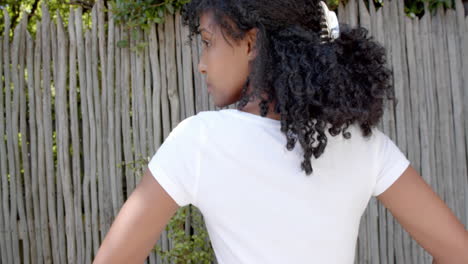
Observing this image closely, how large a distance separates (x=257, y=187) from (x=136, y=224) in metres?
0.28

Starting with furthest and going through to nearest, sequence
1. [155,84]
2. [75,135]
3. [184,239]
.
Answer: [75,135], [155,84], [184,239]

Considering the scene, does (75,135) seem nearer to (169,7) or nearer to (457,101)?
(169,7)

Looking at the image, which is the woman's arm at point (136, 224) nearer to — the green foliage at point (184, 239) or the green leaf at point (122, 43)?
the green foliage at point (184, 239)

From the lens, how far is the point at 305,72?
124 cm

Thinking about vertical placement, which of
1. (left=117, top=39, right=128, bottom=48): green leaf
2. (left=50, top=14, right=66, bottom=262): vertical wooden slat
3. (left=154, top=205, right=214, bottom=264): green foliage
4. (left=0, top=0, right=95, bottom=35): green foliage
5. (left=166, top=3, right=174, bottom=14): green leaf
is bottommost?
(left=154, top=205, right=214, bottom=264): green foliage

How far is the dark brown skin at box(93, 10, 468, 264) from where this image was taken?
1184mm

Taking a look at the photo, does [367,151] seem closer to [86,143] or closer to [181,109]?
[181,109]

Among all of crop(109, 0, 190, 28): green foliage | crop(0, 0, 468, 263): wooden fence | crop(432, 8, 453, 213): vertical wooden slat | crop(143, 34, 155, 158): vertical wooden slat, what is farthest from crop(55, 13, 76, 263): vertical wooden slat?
crop(432, 8, 453, 213): vertical wooden slat

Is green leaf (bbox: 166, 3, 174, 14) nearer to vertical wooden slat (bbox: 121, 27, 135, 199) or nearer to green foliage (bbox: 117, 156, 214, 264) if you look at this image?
vertical wooden slat (bbox: 121, 27, 135, 199)

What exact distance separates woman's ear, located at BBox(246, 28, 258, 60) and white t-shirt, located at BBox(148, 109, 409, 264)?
6.1 inches

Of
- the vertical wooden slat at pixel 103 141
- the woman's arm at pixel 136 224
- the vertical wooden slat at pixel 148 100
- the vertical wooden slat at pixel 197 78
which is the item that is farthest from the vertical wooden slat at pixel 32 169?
the woman's arm at pixel 136 224

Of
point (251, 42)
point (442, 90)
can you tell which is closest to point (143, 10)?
point (442, 90)

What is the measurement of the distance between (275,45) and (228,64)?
0.42ft

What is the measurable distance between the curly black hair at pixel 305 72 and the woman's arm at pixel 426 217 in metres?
0.18
